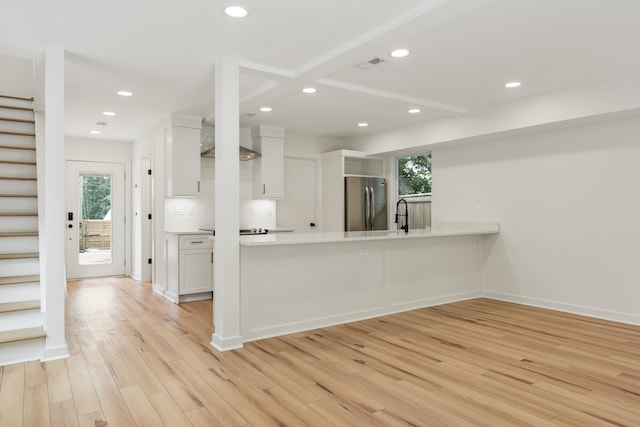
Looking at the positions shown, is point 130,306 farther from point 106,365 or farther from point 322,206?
point 322,206

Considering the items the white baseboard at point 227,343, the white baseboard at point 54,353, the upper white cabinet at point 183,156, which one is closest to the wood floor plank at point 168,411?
the white baseboard at point 227,343

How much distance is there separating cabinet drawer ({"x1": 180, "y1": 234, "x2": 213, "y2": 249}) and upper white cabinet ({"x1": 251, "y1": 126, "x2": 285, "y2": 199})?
46.9 inches

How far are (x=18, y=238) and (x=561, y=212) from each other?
5856mm

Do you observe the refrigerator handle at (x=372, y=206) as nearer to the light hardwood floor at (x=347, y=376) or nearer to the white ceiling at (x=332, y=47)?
the white ceiling at (x=332, y=47)

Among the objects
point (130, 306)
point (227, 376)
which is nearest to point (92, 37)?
point (227, 376)

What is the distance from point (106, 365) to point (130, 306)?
2.18 metres

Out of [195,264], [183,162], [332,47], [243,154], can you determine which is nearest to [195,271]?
[195,264]

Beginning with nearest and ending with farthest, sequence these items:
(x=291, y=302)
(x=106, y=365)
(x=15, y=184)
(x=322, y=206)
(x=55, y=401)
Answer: (x=55, y=401), (x=106, y=365), (x=291, y=302), (x=15, y=184), (x=322, y=206)

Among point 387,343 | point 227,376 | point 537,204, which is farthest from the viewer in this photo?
point 537,204

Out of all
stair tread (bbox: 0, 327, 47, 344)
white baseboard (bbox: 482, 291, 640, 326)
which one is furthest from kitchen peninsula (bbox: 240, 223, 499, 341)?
stair tread (bbox: 0, 327, 47, 344)

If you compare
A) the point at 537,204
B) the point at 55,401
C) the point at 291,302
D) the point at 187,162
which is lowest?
the point at 55,401

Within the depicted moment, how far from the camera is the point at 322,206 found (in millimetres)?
7426

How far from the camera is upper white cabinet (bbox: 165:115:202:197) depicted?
230 inches

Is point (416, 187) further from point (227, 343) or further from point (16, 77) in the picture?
point (16, 77)
